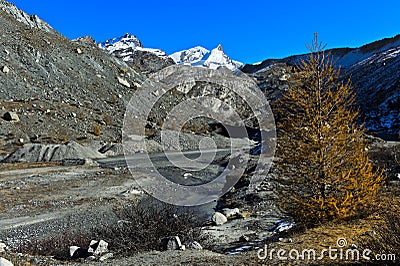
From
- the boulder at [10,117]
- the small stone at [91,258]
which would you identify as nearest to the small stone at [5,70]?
the boulder at [10,117]

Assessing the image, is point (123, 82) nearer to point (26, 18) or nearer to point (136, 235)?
point (26, 18)

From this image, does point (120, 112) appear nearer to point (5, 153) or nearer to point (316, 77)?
A: point (5, 153)

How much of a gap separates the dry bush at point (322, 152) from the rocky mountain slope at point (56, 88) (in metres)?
40.0

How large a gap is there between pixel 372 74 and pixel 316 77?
83626 millimetres

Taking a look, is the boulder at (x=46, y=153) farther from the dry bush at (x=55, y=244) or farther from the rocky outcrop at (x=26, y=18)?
the rocky outcrop at (x=26, y=18)

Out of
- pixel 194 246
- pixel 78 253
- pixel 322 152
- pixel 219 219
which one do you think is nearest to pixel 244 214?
pixel 219 219

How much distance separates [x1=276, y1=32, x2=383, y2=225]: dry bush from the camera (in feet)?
31.1

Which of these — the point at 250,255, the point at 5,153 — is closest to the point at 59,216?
the point at 250,255

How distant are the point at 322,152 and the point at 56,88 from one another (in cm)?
6007

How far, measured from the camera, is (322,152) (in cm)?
955

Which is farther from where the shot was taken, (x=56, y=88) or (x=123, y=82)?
(x=123, y=82)

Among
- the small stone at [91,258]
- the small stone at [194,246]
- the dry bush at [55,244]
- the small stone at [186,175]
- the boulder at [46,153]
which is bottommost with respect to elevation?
the dry bush at [55,244]

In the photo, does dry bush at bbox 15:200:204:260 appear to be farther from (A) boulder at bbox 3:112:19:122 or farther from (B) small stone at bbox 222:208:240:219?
(A) boulder at bbox 3:112:19:122

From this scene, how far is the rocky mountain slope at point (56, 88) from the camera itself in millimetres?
49156
